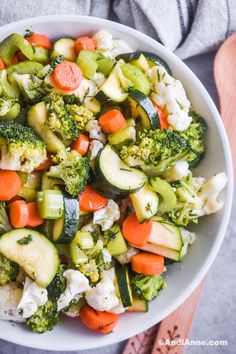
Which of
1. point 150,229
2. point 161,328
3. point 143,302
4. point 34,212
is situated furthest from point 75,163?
point 161,328

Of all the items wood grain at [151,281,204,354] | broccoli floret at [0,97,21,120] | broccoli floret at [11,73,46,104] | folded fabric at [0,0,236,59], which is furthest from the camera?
wood grain at [151,281,204,354]

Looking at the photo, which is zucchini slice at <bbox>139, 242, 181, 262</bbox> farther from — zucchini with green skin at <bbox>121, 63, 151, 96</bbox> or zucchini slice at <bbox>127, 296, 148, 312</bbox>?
zucchini with green skin at <bbox>121, 63, 151, 96</bbox>

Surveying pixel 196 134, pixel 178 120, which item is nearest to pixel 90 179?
pixel 178 120

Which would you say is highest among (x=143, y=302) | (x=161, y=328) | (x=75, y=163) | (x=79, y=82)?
(x=79, y=82)

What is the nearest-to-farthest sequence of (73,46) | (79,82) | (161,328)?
1. (79,82)
2. (73,46)
3. (161,328)

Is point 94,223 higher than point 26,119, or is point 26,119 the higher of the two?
point 26,119

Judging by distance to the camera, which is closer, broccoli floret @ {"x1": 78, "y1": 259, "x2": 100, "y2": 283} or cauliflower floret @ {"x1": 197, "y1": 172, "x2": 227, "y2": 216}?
broccoli floret @ {"x1": 78, "y1": 259, "x2": 100, "y2": 283}

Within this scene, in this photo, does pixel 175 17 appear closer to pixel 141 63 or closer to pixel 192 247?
pixel 141 63

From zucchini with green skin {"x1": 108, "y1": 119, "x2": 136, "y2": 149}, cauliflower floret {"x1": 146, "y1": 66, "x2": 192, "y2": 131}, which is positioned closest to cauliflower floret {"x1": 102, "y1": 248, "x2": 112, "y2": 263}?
zucchini with green skin {"x1": 108, "y1": 119, "x2": 136, "y2": 149}

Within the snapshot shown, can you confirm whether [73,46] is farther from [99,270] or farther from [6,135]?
[99,270]
